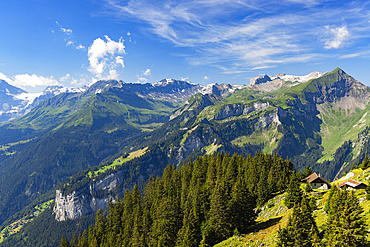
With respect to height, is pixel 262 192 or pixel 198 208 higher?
pixel 198 208

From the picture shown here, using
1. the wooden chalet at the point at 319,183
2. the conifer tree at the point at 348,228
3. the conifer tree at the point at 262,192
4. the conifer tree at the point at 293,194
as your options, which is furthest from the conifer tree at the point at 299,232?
the wooden chalet at the point at 319,183

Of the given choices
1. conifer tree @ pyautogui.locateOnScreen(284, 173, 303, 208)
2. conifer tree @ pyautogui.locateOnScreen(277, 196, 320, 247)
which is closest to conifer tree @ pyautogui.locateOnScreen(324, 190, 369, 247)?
conifer tree @ pyautogui.locateOnScreen(277, 196, 320, 247)

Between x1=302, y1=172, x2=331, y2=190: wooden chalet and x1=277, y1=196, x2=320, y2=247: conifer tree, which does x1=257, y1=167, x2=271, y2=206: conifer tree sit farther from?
x1=277, y1=196, x2=320, y2=247: conifer tree

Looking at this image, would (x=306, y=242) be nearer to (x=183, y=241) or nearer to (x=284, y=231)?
(x=284, y=231)

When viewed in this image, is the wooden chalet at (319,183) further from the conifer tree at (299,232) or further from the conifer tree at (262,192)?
the conifer tree at (299,232)

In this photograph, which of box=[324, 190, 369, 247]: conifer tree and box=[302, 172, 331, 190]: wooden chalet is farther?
box=[302, 172, 331, 190]: wooden chalet

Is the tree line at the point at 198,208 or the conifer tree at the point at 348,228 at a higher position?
the conifer tree at the point at 348,228

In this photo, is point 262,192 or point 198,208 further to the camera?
point 262,192

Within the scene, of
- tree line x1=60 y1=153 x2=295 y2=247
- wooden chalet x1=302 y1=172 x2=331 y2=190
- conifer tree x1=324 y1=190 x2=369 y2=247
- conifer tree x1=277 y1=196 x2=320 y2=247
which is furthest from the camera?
wooden chalet x1=302 y1=172 x2=331 y2=190

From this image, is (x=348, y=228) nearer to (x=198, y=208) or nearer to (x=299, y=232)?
(x=299, y=232)

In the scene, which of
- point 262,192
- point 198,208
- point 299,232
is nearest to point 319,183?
point 262,192

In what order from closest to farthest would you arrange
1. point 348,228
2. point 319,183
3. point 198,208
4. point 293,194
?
point 348,228 → point 293,194 → point 198,208 → point 319,183

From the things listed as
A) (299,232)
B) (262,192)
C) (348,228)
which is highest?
(348,228)

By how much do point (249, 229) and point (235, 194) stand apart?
31.5 ft
